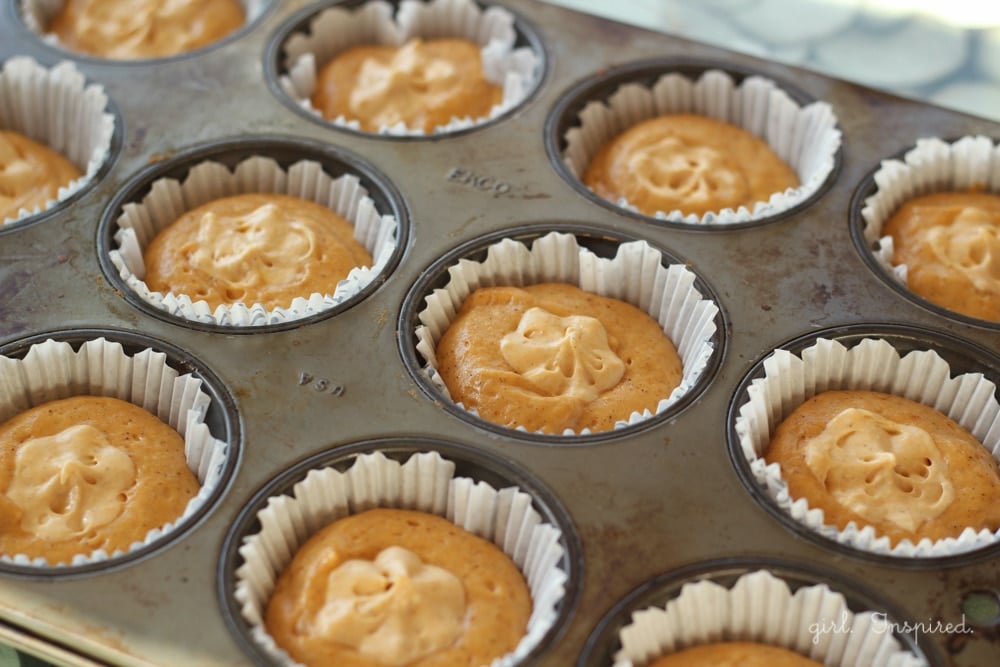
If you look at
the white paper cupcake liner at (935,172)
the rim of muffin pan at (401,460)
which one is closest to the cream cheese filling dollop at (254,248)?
the rim of muffin pan at (401,460)

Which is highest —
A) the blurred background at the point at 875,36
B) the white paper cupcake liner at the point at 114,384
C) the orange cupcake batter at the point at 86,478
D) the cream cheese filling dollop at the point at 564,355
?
the blurred background at the point at 875,36

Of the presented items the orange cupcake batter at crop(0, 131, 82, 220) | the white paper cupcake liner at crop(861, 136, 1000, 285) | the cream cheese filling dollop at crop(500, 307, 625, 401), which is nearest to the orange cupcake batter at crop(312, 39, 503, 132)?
the orange cupcake batter at crop(0, 131, 82, 220)

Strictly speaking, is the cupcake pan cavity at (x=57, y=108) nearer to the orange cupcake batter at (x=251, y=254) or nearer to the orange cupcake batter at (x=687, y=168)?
the orange cupcake batter at (x=251, y=254)

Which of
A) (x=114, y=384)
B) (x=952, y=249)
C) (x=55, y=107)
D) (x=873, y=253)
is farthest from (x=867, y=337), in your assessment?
(x=55, y=107)

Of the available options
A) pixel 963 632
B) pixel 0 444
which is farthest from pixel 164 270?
pixel 963 632

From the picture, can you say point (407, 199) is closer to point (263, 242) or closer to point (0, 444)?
point (263, 242)

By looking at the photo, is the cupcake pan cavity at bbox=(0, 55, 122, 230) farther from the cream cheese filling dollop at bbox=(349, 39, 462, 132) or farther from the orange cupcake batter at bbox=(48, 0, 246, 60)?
the cream cheese filling dollop at bbox=(349, 39, 462, 132)

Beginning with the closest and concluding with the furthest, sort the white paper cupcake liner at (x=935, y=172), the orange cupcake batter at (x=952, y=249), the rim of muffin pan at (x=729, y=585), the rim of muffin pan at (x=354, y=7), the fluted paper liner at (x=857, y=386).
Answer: the rim of muffin pan at (x=729, y=585)
the fluted paper liner at (x=857, y=386)
the orange cupcake batter at (x=952, y=249)
the white paper cupcake liner at (x=935, y=172)
the rim of muffin pan at (x=354, y=7)
